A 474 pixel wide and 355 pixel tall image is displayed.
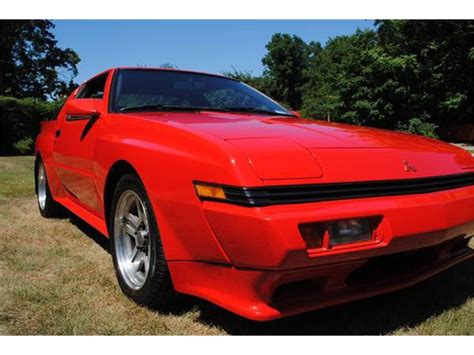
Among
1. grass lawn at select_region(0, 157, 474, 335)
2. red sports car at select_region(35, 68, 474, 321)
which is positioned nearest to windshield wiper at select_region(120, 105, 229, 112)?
red sports car at select_region(35, 68, 474, 321)

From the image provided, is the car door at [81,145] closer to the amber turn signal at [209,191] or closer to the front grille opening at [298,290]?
the amber turn signal at [209,191]

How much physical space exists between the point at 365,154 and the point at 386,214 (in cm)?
34

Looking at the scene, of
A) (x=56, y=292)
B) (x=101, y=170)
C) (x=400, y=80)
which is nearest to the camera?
(x=56, y=292)

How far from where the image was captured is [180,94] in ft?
10.9

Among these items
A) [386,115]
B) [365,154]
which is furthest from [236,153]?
[386,115]

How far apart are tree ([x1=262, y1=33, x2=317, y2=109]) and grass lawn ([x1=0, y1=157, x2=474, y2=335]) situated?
58.8m

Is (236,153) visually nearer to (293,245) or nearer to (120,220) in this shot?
(293,245)

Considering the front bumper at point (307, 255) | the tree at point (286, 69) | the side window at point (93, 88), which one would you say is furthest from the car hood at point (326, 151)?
the tree at point (286, 69)

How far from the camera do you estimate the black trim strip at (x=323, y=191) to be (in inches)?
70.6

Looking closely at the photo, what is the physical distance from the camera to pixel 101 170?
2.88 meters

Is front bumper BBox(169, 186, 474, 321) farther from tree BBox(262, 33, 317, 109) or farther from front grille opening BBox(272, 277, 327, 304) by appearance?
tree BBox(262, 33, 317, 109)

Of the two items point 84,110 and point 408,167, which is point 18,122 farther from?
point 408,167

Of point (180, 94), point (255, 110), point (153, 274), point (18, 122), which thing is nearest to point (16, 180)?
point (180, 94)

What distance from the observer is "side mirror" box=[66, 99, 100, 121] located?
3.15 metres
